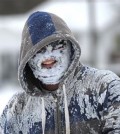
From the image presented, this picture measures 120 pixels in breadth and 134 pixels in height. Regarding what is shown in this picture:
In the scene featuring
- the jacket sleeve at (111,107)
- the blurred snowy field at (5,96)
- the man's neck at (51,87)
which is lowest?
the jacket sleeve at (111,107)


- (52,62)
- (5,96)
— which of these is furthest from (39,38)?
(5,96)

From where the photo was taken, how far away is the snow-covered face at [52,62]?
3.11 meters

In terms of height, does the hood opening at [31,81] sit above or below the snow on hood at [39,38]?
below

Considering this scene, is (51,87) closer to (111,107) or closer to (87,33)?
(111,107)

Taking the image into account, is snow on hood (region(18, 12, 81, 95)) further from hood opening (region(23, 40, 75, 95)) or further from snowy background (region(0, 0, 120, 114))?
snowy background (region(0, 0, 120, 114))

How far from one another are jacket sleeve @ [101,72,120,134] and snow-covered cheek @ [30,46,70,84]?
253 mm

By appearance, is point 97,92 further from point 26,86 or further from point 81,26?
point 81,26

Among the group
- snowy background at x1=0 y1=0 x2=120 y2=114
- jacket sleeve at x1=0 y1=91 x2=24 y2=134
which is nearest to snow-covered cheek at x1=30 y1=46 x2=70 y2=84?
jacket sleeve at x1=0 y1=91 x2=24 y2=134

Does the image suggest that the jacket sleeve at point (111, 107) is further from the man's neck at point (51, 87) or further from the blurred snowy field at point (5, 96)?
the blurred snowy field at point (5, 96)

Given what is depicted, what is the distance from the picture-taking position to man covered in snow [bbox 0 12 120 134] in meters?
2.94

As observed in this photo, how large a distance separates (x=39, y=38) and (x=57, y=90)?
12.8 inches

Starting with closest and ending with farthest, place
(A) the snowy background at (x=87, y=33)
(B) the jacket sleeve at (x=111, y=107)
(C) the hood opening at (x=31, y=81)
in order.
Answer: (B) the jacket sleeve at (x=111, y=107) → (C) the hood opening at (x=31, y=81) → (A) the snowy background at (x=87, y=33)

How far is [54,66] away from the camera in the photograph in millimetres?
3141

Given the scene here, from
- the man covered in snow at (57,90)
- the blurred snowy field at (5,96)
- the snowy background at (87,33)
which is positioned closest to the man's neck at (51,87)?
the man covered in snow at (57,90)
